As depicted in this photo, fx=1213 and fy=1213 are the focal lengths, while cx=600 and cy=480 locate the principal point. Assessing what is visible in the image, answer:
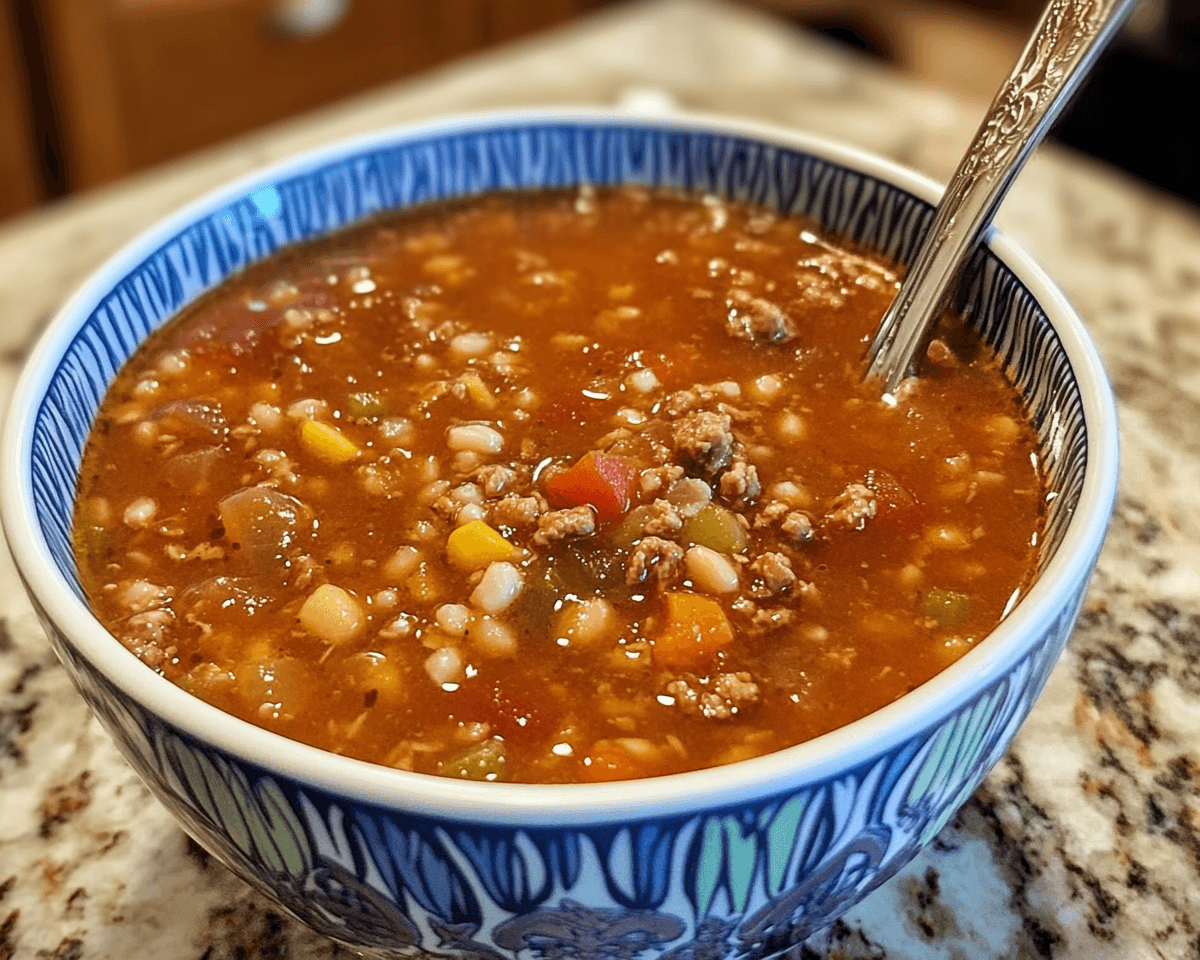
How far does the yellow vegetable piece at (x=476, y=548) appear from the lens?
1347mm

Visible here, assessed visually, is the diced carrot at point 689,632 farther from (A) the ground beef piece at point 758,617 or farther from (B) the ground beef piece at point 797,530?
(B) the ground beef piece at point 797,530

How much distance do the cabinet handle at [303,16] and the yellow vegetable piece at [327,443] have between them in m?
3.73

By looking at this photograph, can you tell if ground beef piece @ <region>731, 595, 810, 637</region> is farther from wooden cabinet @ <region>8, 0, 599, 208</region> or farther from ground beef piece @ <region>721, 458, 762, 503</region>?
wooden cabinet @ <region>8, 0, 599, 208</region>

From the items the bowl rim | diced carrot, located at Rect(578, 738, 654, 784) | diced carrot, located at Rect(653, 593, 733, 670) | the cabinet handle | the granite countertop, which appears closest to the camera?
the bowl rim

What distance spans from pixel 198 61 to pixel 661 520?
402 cm

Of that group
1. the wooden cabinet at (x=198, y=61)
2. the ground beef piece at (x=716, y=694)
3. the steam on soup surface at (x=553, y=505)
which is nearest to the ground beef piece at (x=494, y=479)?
the steam on soup surface at (x=553, y=505)

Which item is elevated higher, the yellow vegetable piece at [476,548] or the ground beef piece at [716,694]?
the ground beef piece at [716,694]

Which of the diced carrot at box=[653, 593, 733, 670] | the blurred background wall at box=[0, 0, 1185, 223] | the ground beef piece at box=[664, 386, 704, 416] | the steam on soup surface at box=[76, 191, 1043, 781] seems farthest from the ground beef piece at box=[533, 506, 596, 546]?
the blurred background wall at box=[0, 0, 1185, 223]

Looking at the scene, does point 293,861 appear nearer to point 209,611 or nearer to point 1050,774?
point 209,611

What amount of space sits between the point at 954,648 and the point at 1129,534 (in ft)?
2.66

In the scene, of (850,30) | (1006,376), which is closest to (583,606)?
(1006,376)

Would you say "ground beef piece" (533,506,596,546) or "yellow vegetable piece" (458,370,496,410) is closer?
"ground beef piece" (533,506,596,546)

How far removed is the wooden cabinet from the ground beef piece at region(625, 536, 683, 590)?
379cm

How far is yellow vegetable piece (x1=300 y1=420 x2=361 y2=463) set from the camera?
1.51 meters
